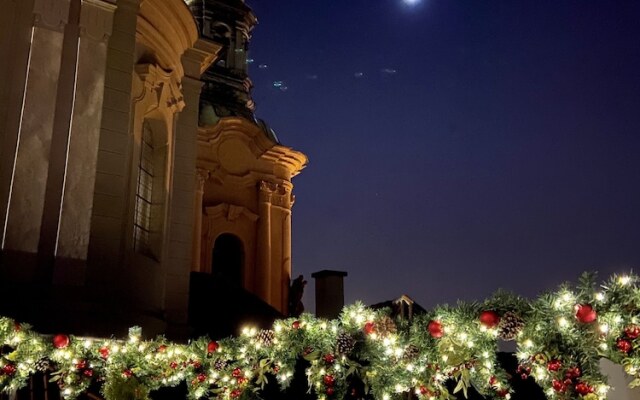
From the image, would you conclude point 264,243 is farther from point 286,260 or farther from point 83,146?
point 83,146

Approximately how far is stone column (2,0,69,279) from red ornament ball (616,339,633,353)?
879 centimetres

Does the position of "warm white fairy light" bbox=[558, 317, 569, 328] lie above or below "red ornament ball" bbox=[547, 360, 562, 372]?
above

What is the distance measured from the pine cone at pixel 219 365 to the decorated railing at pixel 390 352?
0.01 m

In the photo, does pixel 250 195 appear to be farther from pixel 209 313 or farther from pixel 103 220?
pixel 103 220

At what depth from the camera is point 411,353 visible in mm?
5750

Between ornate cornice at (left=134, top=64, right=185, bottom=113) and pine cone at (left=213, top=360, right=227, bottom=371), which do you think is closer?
pine cone at (left=213, top=360, right=227, bottom=371)

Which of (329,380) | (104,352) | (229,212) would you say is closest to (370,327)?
(329,380)

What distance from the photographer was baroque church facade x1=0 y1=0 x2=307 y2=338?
1061 cm

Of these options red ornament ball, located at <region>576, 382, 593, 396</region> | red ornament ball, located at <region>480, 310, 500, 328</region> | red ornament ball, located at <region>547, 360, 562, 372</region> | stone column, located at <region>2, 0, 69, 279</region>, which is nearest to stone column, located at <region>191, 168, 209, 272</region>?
stone column, located at <region>2, 0, 69, 279</region>

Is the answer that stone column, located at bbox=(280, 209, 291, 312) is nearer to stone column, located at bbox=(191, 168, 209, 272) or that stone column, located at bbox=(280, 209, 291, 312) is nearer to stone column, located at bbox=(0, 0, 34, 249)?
stone column, located at bbox=(191, 168, 209, 272)

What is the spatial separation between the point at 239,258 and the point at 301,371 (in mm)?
13988

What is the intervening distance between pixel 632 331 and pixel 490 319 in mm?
994

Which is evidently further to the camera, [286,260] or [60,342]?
[286,260]

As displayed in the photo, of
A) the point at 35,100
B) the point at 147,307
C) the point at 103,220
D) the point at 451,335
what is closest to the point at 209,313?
the point at 147,307
